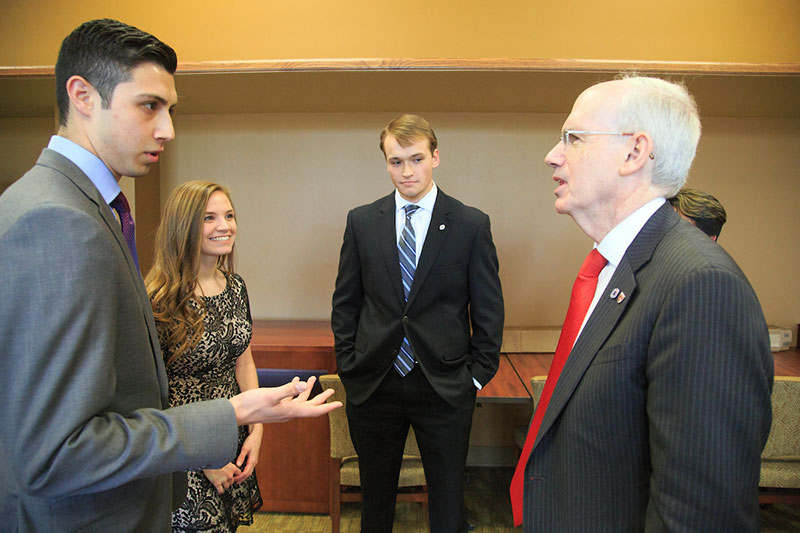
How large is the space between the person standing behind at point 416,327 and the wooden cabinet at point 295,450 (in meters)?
0.57

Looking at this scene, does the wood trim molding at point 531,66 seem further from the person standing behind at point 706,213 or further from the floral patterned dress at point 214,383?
the floral patterned dress at point 214,383

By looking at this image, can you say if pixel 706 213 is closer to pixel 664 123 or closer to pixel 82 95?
pixel 664 123

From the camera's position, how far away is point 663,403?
911 millimetres

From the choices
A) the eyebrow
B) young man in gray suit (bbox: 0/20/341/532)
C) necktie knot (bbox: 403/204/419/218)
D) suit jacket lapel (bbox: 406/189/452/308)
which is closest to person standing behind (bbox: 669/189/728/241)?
suit jacket lapel (bbox: 406/189/452/308)

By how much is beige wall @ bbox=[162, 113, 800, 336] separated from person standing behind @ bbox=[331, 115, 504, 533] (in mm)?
1139

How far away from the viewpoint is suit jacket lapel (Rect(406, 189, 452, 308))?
2.14 m

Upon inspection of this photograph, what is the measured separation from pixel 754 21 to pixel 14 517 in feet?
12.1

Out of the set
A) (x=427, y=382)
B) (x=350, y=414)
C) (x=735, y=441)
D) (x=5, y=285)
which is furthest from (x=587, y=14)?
(x=5, y=285)

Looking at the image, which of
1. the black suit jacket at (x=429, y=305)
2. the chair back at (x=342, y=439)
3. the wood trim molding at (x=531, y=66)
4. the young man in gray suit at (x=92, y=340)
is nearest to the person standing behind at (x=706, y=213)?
the wood trim molding at (x=531, y=66)

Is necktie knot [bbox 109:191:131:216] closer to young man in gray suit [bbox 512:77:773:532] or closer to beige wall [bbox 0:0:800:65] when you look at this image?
young man in gray suit [bbox 512:77:773:532]

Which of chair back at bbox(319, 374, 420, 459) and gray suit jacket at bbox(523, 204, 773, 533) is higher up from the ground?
gray suit jacket at bbox(523, 204, 773, 533)

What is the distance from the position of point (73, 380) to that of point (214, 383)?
974 millimetres

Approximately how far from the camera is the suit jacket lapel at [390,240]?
2.17m

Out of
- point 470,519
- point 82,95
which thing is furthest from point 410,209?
point 470,519
